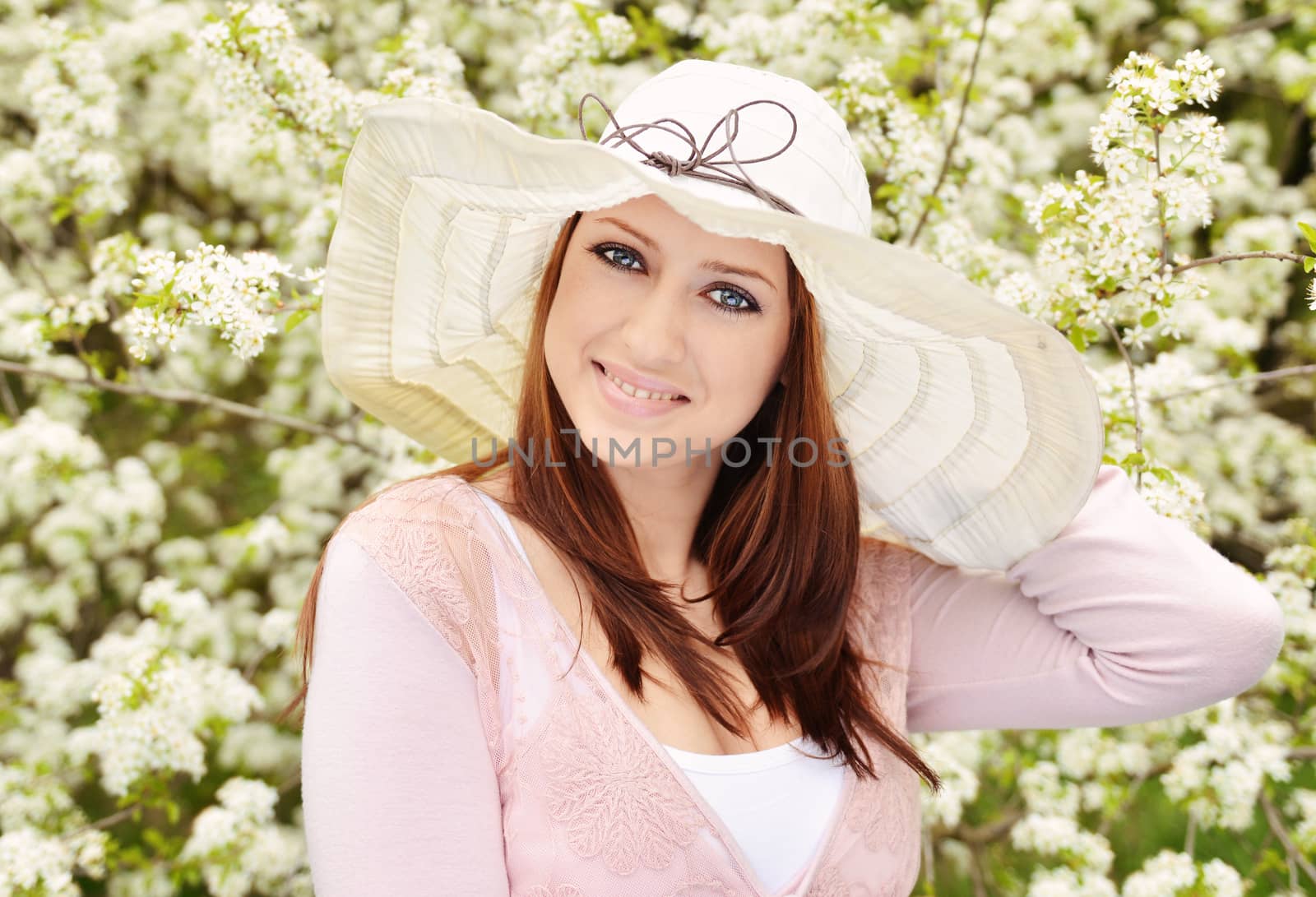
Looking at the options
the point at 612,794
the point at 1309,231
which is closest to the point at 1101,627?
the point at 1309,231

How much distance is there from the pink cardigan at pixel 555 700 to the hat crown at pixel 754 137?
542 millimetres

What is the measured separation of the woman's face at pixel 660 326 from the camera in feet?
4.29

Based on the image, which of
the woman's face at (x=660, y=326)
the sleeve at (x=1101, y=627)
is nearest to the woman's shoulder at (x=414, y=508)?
the woman's face at (x=660, y=326)

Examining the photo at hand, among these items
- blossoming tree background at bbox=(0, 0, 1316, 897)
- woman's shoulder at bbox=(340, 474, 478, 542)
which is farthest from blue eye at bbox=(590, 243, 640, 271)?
blossoming tree background at bbox=(0, 0, 1316, 897)

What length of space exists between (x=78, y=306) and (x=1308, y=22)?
3735mm

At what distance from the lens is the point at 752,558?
1.68 meters

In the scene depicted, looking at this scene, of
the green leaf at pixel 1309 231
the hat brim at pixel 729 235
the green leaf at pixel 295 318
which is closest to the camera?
the hat brim at pixel 729 235

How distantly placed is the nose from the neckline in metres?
0.31

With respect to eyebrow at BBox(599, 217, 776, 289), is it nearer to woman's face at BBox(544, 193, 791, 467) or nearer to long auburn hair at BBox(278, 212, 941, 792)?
woman's face at BBox(544, 193, 791, 467)

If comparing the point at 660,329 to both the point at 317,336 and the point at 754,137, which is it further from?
the point at 317,336

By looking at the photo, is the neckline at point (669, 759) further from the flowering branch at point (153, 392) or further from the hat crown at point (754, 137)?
the flowering branch at point (153, 392)

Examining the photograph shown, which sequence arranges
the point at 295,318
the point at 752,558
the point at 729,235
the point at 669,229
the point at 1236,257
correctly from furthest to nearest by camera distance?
the point at 295,318 < the point at 752,558 < the point at 1236,257 < the point at 669,229 < the point at 729,235

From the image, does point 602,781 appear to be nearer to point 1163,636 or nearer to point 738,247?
point 738,247

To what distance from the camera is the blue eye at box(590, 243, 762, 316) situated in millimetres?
1345
